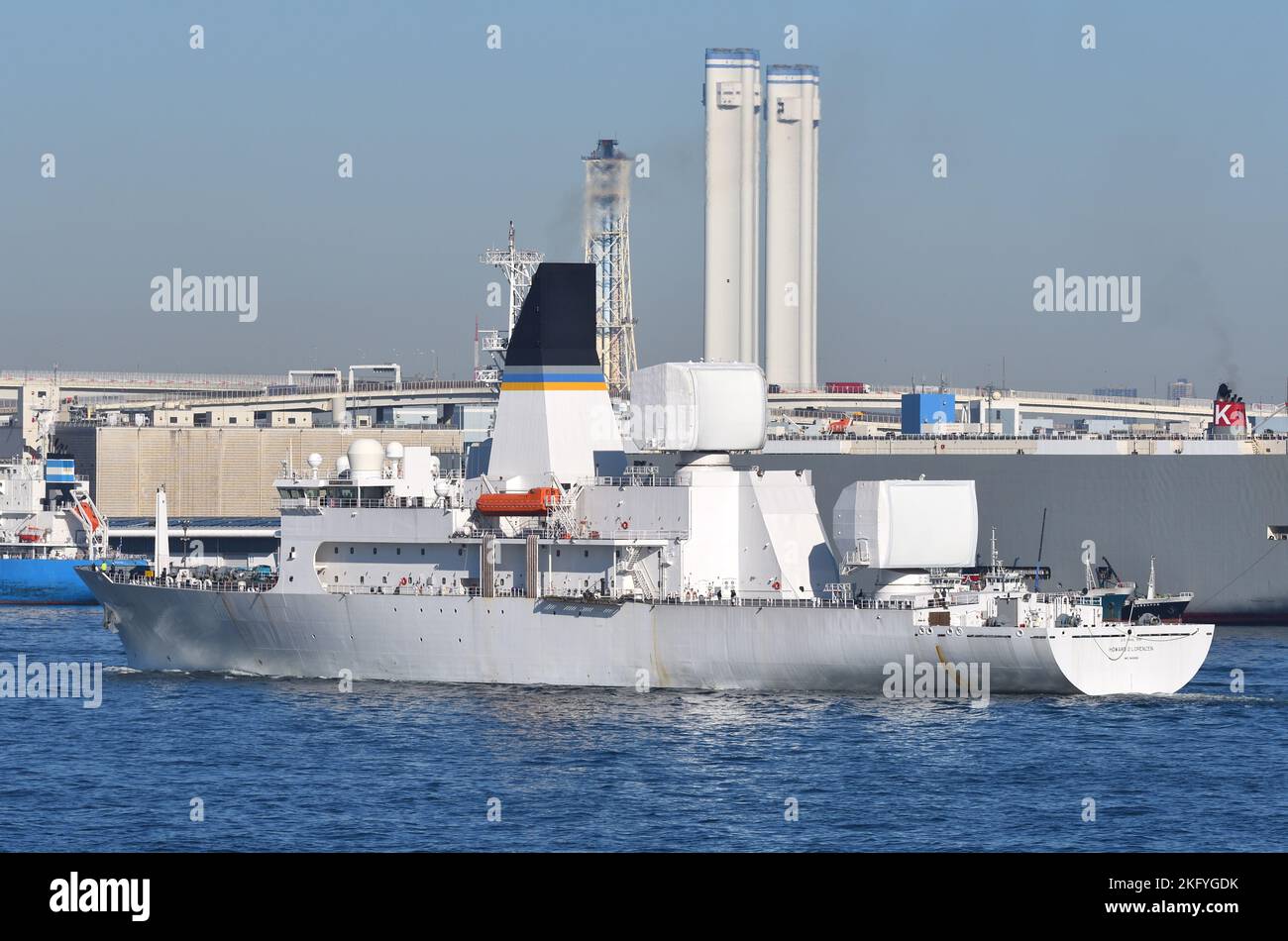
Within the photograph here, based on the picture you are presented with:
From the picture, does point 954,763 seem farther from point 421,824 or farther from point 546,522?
point 546,522

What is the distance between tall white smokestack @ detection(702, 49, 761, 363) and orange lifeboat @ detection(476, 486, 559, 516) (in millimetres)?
102640

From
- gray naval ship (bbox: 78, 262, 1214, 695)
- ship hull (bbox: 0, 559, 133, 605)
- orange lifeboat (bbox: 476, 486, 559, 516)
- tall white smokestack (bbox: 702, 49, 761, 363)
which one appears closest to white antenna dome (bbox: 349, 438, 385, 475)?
gray naval ship (bbox: 78, 262, 1214, 695)

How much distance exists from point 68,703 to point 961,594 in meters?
18.5

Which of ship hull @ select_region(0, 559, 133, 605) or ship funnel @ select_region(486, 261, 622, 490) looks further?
ship hull @ select_region(0, 559, 133, 605)

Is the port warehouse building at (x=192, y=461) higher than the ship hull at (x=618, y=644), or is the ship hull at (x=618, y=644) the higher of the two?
the port warehouse building at (x=192, y=461)

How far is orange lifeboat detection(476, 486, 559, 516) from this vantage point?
38625 mm

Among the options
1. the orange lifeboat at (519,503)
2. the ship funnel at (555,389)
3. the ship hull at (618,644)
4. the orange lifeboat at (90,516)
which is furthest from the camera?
the orange lifeboat at (90,516)

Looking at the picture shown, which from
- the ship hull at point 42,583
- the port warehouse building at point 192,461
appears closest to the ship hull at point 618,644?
the ship hull at point 42,583

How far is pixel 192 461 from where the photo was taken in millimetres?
106250

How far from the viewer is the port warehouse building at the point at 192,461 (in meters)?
104

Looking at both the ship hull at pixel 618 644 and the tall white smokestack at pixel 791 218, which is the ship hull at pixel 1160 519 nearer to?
the ship hull at pixel 618 644

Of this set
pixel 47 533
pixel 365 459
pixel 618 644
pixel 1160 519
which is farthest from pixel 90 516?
pixel 1160 519

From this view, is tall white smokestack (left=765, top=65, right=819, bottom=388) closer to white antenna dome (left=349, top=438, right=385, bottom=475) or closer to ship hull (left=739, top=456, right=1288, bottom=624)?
ship hull (left=739, top=456, right=1288, bottom=624)

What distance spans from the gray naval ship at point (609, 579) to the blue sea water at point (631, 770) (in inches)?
35.4
